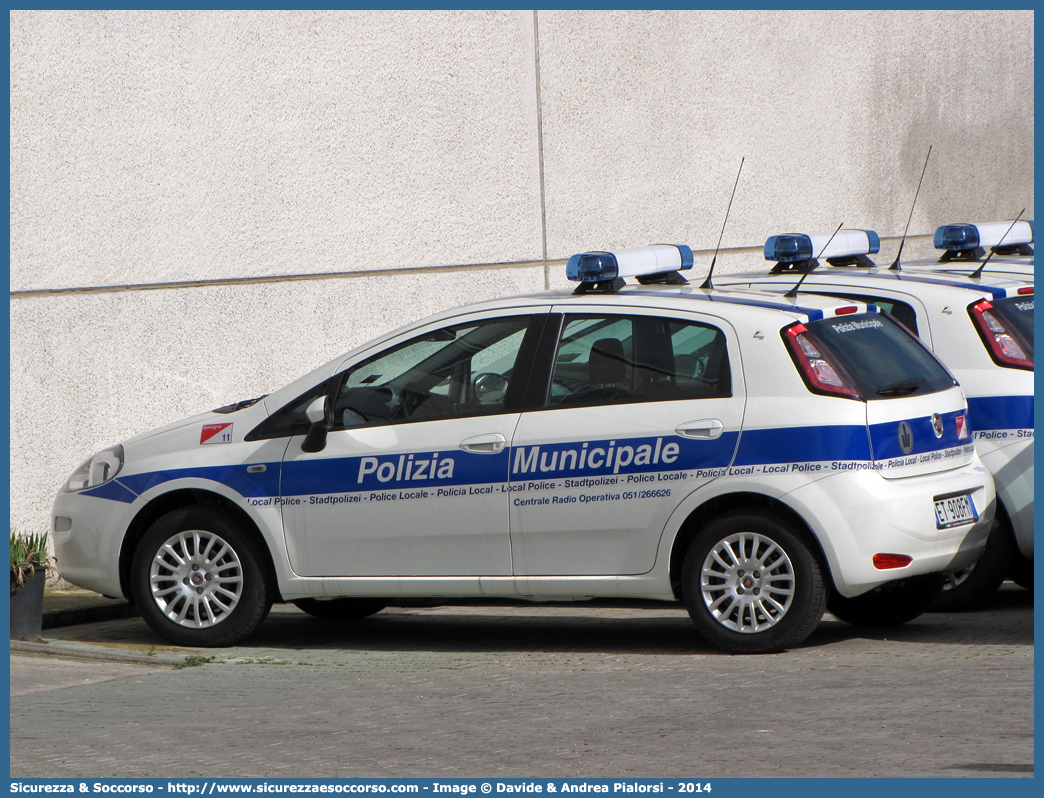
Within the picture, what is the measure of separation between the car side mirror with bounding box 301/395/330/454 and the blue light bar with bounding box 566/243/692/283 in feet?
4.69

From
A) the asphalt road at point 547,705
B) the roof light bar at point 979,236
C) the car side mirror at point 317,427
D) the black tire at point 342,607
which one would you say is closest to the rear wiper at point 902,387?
the asphalt road at point 547,705

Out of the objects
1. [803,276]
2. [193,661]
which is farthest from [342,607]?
[803,276]

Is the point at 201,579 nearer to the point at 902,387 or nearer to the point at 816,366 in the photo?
the point at 816,366

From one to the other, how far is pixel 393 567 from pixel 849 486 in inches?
91.0

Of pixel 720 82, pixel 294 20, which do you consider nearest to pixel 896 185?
pixel 720 82

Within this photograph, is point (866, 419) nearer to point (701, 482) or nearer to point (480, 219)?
point (701, 482)

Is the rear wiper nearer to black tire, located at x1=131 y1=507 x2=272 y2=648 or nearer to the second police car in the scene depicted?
the second police car

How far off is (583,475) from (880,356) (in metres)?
1.55

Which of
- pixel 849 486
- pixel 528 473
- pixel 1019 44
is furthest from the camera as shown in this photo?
pixel 1019 44

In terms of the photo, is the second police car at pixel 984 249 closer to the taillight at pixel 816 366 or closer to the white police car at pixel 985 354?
the white police car at pixel 985 354

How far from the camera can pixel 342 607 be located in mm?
9008

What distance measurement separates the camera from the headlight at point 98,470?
26.8 ft

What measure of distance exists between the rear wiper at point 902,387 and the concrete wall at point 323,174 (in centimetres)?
514

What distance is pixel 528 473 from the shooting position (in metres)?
7.43
